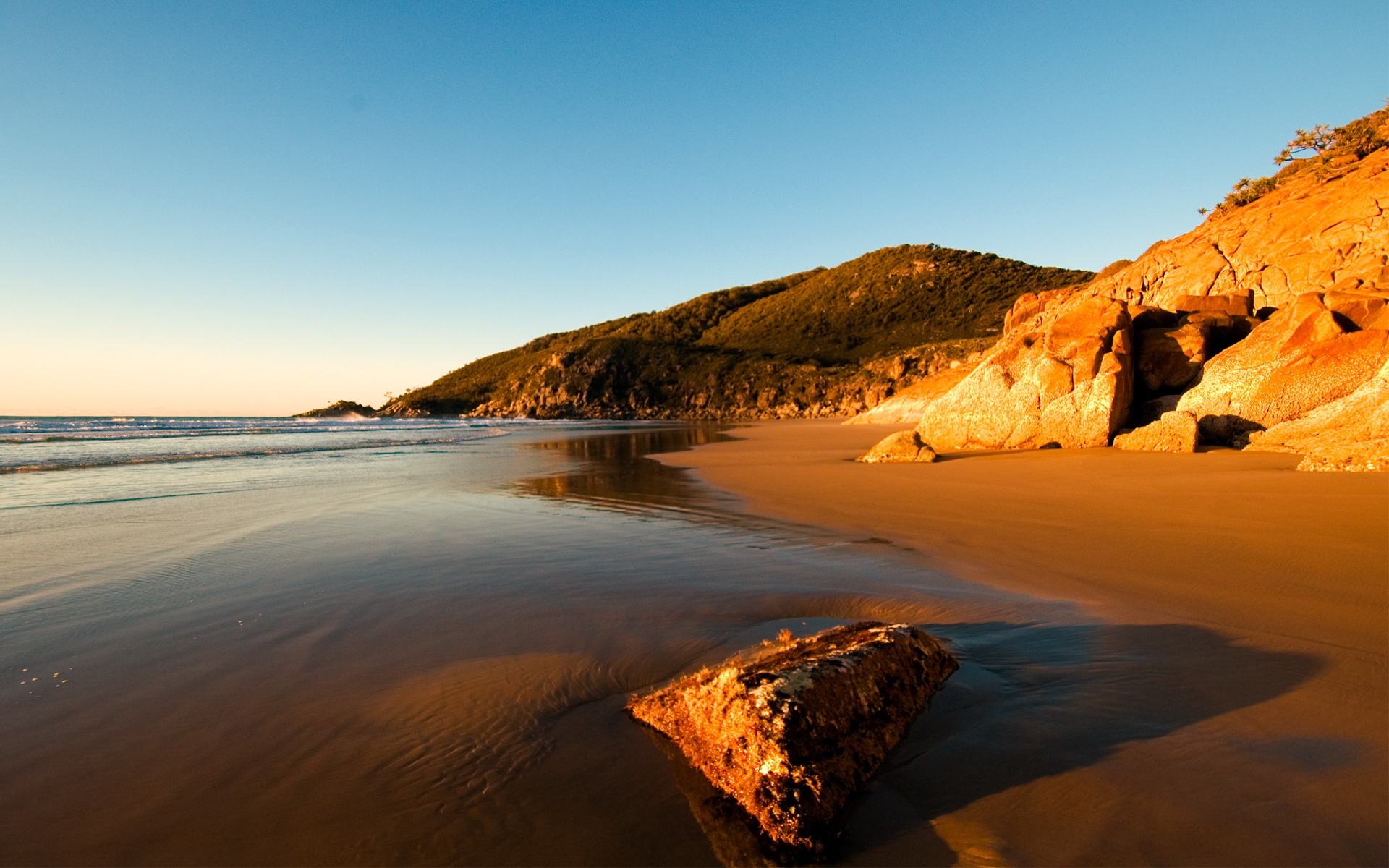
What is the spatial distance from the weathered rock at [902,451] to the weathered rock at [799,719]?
1045 centimetres

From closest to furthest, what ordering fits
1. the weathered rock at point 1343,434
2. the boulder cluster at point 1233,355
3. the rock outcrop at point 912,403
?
the weathered rock at point 1343,434 < the boulder cluster at point 1233,355 < the rock outcrop at point 912,403

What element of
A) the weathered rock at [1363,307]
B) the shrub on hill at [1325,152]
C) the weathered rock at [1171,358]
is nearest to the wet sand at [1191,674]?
the weathered rock at [1363,307]

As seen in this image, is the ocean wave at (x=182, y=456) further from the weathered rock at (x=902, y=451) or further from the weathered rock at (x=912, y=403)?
the weathered rock at (x=912, y=403)

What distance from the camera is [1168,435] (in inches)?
430

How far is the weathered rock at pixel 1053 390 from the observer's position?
12422 mm

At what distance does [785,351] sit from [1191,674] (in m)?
82.3

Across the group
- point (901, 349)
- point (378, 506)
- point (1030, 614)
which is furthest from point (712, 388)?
point (1030, 614)

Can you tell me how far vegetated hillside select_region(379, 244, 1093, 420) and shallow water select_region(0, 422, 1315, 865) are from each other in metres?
54.0

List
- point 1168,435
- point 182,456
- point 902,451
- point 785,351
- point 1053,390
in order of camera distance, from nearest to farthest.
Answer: point 1168,435 < point 1053,390 < point 902,451 < point 182,456 < point 785,351

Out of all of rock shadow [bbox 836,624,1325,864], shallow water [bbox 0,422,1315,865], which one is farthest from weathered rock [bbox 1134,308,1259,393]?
rock shadow [bbox 836,624,1325,864]

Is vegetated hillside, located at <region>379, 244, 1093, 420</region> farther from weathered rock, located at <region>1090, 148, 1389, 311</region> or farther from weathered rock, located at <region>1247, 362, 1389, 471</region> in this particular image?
weathered rock, located at <region>1247, 362, 1389, 471</region>

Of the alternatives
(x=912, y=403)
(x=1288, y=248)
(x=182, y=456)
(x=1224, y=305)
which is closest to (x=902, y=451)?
(x=1224, y=305)

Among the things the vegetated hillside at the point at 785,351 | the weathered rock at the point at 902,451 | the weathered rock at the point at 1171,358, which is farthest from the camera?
the vegetated hillside at the point at 785,351

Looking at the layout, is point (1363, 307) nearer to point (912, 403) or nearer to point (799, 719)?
point (799, 719)
